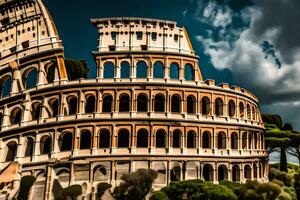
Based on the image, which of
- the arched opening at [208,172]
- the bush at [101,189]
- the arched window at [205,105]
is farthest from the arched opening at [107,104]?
the arched opening at [208,172]

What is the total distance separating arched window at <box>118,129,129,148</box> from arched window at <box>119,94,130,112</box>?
2.56m

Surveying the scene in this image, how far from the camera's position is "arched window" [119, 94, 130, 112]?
1363 inches

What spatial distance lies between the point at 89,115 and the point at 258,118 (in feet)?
75.9

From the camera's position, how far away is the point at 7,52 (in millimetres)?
39406

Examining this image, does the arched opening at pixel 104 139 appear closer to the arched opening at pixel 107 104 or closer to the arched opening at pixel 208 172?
the arched opening at pixel 107 104

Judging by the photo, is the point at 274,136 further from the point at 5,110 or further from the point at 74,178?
the point at 5,110

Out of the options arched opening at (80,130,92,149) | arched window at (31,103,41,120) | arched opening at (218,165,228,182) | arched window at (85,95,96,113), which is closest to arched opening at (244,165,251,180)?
arched opening at (218,165,228,182)

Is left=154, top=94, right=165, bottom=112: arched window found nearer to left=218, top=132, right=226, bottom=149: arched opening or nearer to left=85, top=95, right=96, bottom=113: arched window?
left=85, top=95, right=96, bottom=113: arched window

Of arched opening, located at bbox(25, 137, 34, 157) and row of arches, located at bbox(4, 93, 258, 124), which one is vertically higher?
row of arches, located at bbox(4, 93, 258, 124)

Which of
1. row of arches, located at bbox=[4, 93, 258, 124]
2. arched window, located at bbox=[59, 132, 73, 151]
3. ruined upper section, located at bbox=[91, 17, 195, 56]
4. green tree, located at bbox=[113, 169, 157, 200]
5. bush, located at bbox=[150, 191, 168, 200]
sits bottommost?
bush, located at bbox=[150, 191, 168, 200]

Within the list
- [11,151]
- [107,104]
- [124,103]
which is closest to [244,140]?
[124,103]

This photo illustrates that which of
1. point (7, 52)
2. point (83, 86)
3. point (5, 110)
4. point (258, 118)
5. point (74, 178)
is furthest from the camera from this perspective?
point (258, 118)

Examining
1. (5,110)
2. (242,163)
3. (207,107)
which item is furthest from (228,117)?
(5,110)

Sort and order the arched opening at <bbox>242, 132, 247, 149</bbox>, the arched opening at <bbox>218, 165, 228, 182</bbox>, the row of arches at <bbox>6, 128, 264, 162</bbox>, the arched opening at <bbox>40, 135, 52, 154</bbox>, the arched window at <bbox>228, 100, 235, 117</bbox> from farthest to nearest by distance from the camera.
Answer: the arched opening at <bbox>242, 132, 247, 149</bbox>
the arched window at <bbox>228, 100, 235, 117</bbox>
the arched opening at <bbox>218, 165, 228, 182</bbox>
the arched opening at <bbox>40, 135, 52, 154</bbox>
the row of arches at <bbox>6, 128, 264, 162</bbox>
